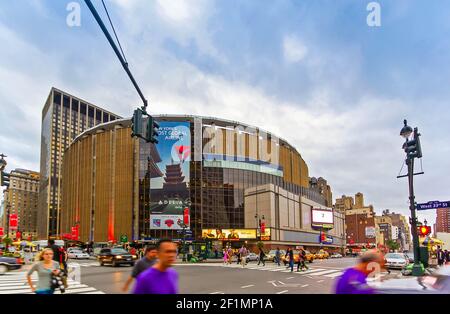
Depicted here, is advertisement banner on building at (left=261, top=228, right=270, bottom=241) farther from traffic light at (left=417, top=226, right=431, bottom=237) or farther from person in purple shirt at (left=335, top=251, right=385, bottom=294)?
person in purple shirt at (left=335, top=251, right=385, bottom=294)

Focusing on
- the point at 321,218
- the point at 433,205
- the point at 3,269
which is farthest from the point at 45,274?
the point at 321,218

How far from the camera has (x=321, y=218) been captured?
326ft

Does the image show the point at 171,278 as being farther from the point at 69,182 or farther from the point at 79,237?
the point at 69,182

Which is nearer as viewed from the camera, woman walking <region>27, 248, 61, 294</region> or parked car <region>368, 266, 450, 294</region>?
parked car <region>368, 266, 450, 294</region>

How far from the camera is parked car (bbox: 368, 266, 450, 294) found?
535cm

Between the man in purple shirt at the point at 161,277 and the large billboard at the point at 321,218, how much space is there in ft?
318

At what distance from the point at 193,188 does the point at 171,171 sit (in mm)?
6055

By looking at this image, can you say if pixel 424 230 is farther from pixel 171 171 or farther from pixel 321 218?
pixel 321 218

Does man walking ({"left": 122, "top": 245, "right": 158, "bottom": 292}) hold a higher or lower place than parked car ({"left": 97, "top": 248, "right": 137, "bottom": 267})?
higher

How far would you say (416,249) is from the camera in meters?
17.1

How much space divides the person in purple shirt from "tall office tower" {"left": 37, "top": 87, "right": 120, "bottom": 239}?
162827 millimetres

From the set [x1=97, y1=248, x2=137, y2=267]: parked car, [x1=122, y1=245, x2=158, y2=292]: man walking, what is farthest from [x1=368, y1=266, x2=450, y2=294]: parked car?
[x1=97, y1=248, x2=137, y2=267]: parked car

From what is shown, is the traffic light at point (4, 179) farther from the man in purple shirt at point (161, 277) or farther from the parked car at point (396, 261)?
the parked car at point (396, 261)

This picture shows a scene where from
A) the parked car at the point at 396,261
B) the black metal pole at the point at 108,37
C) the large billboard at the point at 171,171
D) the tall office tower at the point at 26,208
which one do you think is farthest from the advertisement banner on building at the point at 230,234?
the black metal pole at the point at 108,37
